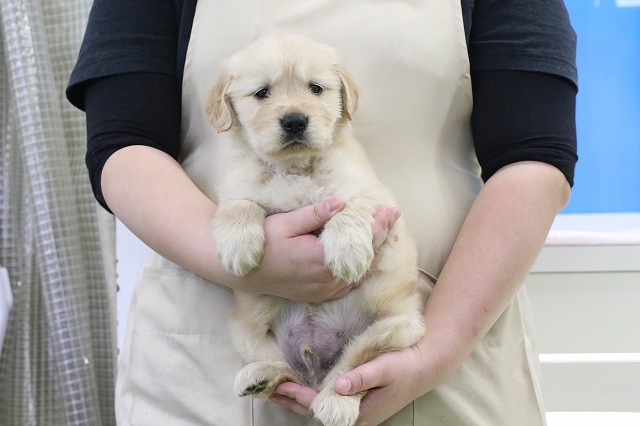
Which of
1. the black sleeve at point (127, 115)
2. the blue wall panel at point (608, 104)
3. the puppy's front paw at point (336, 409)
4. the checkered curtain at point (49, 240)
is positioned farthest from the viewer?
the blue wall panel at point (608, 104)

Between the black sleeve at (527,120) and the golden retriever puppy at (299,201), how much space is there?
0.20 metres

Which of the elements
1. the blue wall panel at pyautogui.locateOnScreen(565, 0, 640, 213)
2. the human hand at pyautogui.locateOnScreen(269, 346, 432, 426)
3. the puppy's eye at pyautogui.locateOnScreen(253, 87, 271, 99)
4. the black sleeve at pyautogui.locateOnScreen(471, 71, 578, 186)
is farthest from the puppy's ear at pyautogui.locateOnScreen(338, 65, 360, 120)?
the blue wall panel at pyautogui.locateOnScreen(565, 0, 640, 213)

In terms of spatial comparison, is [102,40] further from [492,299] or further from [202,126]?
[492,299]

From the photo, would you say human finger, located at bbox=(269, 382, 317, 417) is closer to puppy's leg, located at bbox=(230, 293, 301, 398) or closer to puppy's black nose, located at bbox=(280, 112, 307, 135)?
puppy's leg, located at bbox=(230, 293, 301, 398)

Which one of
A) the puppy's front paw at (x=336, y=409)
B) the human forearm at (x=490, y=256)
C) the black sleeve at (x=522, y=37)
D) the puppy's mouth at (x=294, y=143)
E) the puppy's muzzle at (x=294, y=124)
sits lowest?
the puppy's front paw at (x=336, y=409)

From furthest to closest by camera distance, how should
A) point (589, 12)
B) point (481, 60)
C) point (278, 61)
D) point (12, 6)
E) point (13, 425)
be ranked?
1. point (589, 12)
2. point (13, 425)
3. point (12, 6)
4. point (481, 60)
5. point (278, 61)

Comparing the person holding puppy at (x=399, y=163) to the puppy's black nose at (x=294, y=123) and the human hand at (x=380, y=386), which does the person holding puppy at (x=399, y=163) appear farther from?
the puppy's black nose at (x=294, y=123)

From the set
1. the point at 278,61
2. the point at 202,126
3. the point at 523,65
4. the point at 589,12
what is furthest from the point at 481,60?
the point at 589,12

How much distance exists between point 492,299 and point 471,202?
0.16 m

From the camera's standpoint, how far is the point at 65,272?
1515mm

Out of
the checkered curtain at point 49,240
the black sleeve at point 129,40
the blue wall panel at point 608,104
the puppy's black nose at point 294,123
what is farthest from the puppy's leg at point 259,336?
the blue wall panel at point 608,104

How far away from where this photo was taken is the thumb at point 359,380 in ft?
2.54

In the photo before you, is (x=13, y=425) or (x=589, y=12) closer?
(x=13, y=425)

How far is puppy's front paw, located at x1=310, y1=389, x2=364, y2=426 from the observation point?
0.76 meters
